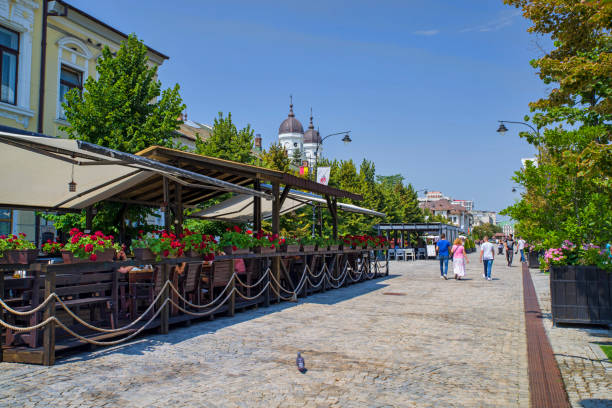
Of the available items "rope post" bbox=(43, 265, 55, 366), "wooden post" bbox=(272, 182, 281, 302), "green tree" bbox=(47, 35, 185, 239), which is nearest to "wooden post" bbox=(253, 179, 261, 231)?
"wooden post" bbox=(272, 182, 281, 302)

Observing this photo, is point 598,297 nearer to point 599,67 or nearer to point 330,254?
point 599,67

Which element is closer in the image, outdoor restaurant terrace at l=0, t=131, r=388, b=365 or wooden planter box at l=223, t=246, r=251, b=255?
outdoor restaurant terrace at l=0, t=131, r=388, b=365

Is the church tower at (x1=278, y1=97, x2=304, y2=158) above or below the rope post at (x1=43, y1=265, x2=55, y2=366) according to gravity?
above

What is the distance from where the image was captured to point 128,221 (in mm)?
16547

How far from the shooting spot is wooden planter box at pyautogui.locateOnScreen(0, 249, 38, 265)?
6.32 meters

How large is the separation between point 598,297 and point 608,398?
4.33 metres

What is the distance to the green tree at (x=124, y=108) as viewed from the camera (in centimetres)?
1459

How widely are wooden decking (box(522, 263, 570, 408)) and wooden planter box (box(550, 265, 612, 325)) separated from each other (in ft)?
1.72

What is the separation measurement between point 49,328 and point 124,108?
9.95 metres

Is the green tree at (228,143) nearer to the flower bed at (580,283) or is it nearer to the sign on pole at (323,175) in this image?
the sign on pole at (323,175)

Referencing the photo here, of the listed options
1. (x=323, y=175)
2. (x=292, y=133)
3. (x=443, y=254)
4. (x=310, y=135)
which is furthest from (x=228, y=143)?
(x=292, y=133)

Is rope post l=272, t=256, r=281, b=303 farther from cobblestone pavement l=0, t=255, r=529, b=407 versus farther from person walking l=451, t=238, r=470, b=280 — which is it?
person walking l=451, t=238, r=470, b=280

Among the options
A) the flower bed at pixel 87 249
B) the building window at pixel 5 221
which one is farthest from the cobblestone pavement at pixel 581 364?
the building window at pixel 5 221

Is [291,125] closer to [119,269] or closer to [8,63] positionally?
[8,63]
